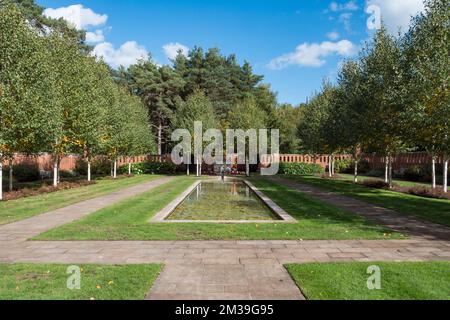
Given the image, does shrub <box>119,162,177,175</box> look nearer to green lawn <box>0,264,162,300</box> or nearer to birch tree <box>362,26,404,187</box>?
birch tree <box>362,26,404,187</box>

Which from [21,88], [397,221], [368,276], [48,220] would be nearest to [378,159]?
[397,221]

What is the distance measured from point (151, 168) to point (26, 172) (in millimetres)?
14349

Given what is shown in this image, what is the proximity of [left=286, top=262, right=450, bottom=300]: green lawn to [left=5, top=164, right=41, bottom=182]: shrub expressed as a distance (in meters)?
25.0

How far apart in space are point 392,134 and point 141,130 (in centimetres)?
2204

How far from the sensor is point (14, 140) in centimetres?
1605

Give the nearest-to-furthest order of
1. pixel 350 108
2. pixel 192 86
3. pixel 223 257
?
pixel 223 257 → pixel 350 108 → pixel 192 86

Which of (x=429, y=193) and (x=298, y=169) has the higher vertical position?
(x=298, y=169)

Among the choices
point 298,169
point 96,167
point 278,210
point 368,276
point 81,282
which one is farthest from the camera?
point 298,169

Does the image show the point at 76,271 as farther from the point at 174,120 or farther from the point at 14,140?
the point at 174,120

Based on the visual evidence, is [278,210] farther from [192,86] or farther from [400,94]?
[192,86]

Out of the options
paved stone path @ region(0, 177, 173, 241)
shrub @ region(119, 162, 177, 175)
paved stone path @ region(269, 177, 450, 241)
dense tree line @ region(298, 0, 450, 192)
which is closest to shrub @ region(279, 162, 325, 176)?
shrub @ region(119, 162, 177, 175)

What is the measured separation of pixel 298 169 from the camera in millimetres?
39719

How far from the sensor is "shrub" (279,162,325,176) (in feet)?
130
